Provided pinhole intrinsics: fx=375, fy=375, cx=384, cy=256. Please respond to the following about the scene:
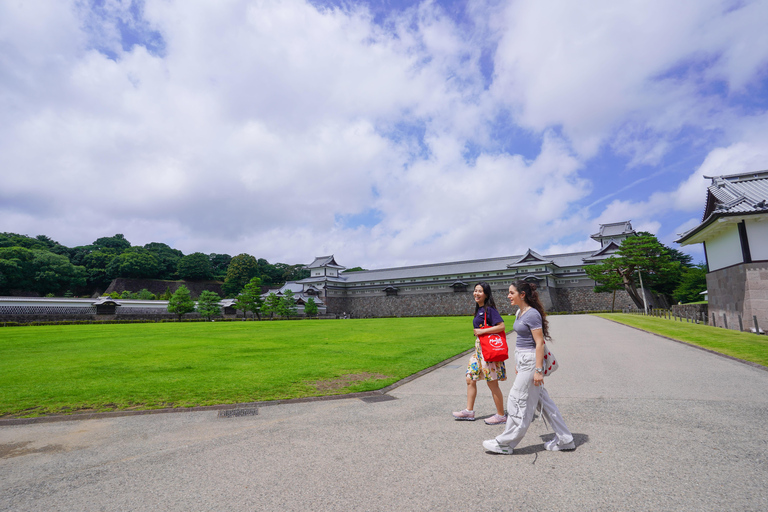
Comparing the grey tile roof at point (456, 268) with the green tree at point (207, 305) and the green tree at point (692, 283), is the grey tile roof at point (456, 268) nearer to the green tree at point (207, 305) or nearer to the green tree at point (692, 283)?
the green tree at point (692, 283)

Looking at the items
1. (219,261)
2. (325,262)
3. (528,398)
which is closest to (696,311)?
(528,398)

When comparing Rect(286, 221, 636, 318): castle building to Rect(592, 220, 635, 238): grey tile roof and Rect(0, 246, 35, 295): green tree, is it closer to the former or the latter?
Rect(592, 220, 635, 238): grey tile roof

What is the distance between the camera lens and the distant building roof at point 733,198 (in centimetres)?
1533

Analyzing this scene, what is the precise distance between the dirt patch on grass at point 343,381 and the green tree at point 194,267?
7839 cm

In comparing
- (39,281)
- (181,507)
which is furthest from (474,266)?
(39,281)

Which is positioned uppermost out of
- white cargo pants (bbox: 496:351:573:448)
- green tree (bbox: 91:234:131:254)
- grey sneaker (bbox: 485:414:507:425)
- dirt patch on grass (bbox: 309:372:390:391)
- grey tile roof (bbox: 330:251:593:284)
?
green tree (bbox: 91:234:131:254)

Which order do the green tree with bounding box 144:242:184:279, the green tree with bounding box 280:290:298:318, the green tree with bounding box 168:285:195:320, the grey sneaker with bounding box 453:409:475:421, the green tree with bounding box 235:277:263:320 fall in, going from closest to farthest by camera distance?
the grey sneaker with bounding box 453:409:475:421 → the green tree with bounding box 168:285:195:320 → the green tree with bounding box 235:277:263:320 → the green tree with bounding box 280:290:298:318 → the green tree with bounding box 144:242:184:279

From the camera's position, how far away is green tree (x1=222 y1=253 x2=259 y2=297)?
76.0 metres

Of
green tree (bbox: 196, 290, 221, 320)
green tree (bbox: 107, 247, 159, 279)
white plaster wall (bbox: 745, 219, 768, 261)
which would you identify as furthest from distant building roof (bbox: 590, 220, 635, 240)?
green tree (bbox: 107, 247, 159, 279)

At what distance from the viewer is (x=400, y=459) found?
3959 mm

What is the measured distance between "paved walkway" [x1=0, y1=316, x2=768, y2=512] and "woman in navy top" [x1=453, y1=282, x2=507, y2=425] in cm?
20

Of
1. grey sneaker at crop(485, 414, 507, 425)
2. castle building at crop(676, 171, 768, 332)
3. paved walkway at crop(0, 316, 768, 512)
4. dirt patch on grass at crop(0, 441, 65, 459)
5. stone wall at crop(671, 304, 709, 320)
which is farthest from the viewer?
stone wall at crop(671, 304, 709, 320)

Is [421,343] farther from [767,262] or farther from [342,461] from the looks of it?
[767,262]

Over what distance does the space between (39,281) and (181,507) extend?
6848cm
